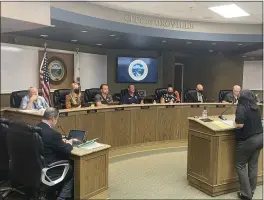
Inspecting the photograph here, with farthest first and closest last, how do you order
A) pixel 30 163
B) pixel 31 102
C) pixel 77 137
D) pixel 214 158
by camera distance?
pixel 31 102 → pixel 214 158 → pixel 77 137 → pixel 30 163

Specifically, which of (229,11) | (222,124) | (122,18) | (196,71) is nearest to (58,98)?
(122,18)

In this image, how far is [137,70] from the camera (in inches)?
360

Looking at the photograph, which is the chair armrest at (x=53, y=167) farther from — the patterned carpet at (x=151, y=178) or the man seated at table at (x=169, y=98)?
the man seated at table at (x=169, y=98)

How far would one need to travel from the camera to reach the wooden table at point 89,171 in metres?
2.76

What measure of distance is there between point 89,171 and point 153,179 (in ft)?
4.17

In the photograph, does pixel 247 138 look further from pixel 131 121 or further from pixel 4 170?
pixel 4 170

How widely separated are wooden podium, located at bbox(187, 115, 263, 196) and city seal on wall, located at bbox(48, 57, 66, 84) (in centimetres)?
455

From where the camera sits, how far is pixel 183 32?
6629 millimetres

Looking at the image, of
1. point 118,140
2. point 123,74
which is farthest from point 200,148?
point 123,74

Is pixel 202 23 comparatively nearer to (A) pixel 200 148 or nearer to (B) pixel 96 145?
(A) pixel 200 148

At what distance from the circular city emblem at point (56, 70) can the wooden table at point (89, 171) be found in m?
4.52

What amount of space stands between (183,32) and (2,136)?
4.82 m

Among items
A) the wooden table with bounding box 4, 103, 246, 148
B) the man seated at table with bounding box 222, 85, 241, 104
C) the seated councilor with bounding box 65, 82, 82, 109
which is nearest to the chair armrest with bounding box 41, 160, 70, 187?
the wooden table with bounding box 4, 103, 246, 148

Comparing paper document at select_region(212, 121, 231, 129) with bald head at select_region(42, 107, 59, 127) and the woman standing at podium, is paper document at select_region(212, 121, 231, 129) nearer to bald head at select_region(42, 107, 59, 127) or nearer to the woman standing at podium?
the woman standing at podium
